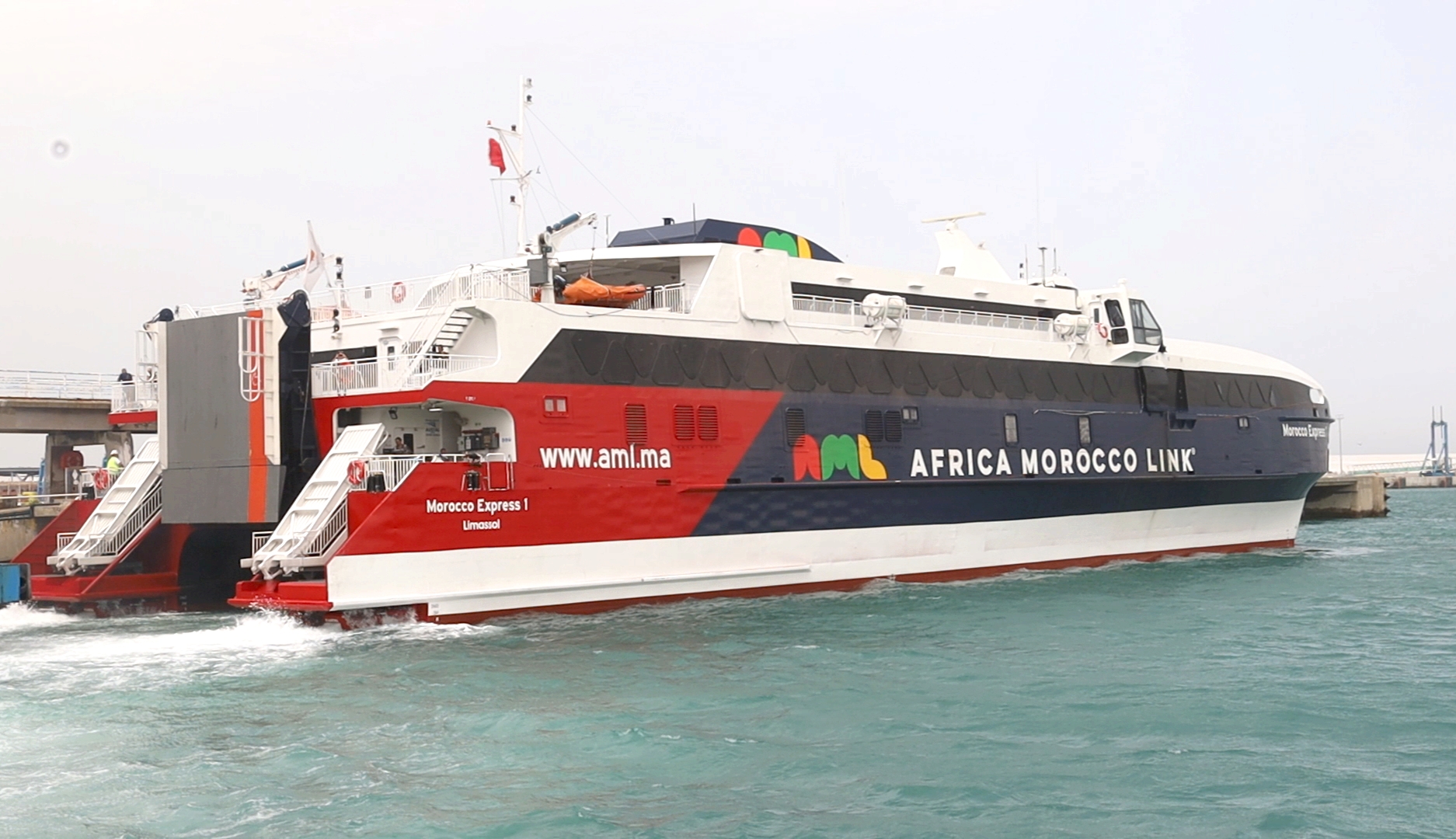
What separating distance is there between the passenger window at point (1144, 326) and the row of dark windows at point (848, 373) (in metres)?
0.14

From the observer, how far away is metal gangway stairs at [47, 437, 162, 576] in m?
17.3

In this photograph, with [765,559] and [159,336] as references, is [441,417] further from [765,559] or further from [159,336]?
[765,559]

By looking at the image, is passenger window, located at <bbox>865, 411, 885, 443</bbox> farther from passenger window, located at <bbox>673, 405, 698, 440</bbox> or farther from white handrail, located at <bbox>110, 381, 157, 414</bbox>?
white handrail, located at <bbox>110, 381, 157, 414</bbox>

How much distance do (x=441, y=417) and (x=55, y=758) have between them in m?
8.46

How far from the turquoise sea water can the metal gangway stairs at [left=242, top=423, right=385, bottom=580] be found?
2.58ft

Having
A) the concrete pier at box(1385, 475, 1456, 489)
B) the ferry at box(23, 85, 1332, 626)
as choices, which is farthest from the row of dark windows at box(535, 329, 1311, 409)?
the concrete pier at box(1385, 475, 1456, 489)

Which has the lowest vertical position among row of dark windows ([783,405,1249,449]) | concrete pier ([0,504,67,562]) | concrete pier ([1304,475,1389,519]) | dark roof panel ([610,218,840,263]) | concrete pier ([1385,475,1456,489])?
concrete pier ([1385,475,1456,489])

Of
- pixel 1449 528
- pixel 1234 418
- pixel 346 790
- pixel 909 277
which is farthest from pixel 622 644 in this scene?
pixel 1449 528

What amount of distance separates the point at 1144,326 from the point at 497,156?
12687 mm

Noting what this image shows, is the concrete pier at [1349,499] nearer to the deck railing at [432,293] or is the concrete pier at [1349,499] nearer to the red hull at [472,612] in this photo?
the red hull at [472,612]

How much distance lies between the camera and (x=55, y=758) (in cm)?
991

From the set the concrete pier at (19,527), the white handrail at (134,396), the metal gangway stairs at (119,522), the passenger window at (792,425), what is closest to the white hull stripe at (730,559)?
the passenger window at (792,425)

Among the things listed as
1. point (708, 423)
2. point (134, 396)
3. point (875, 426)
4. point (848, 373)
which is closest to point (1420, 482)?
point (875, 426)

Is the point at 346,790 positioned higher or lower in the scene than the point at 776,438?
lower
